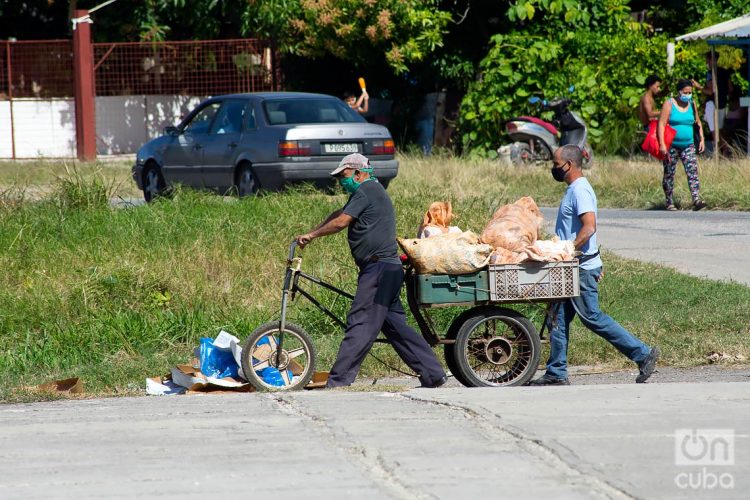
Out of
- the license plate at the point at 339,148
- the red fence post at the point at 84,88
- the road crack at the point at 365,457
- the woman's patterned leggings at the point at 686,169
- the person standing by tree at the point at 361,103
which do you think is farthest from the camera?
the red fence post at the point at 84,88

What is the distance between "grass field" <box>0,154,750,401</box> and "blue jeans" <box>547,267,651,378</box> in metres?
0.99

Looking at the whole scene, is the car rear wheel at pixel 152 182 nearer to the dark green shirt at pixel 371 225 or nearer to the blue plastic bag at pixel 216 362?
the blue plastic bag at pixel 216 362

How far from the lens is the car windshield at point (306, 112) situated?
1605 centimetres

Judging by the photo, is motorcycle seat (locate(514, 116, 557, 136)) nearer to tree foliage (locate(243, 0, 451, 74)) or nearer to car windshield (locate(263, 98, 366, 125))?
tree foliage (locate(243, 0, 451, 74))

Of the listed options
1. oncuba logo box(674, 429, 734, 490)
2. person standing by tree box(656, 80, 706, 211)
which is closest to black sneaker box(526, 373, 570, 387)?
oncuba logo box(674, 429, 734, 490)

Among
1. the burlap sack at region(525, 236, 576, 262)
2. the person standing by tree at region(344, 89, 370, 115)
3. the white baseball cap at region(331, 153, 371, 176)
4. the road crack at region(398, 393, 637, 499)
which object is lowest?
the road crack at region(398, 393, 637, 499)

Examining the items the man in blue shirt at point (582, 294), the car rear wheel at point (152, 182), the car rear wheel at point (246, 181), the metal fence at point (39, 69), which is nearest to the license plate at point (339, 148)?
the car rear wheel at point (246, 181)

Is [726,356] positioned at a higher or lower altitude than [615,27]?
lower

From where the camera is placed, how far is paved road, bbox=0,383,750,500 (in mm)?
5078

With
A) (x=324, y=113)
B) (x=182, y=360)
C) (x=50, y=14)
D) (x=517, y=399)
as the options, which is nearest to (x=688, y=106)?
(x=324, y=113)

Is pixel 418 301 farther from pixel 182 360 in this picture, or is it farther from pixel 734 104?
pixel 734 104

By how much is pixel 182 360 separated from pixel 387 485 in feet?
15.2

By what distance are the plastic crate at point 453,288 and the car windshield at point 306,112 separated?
8425 mm

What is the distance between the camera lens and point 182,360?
9492 mm
